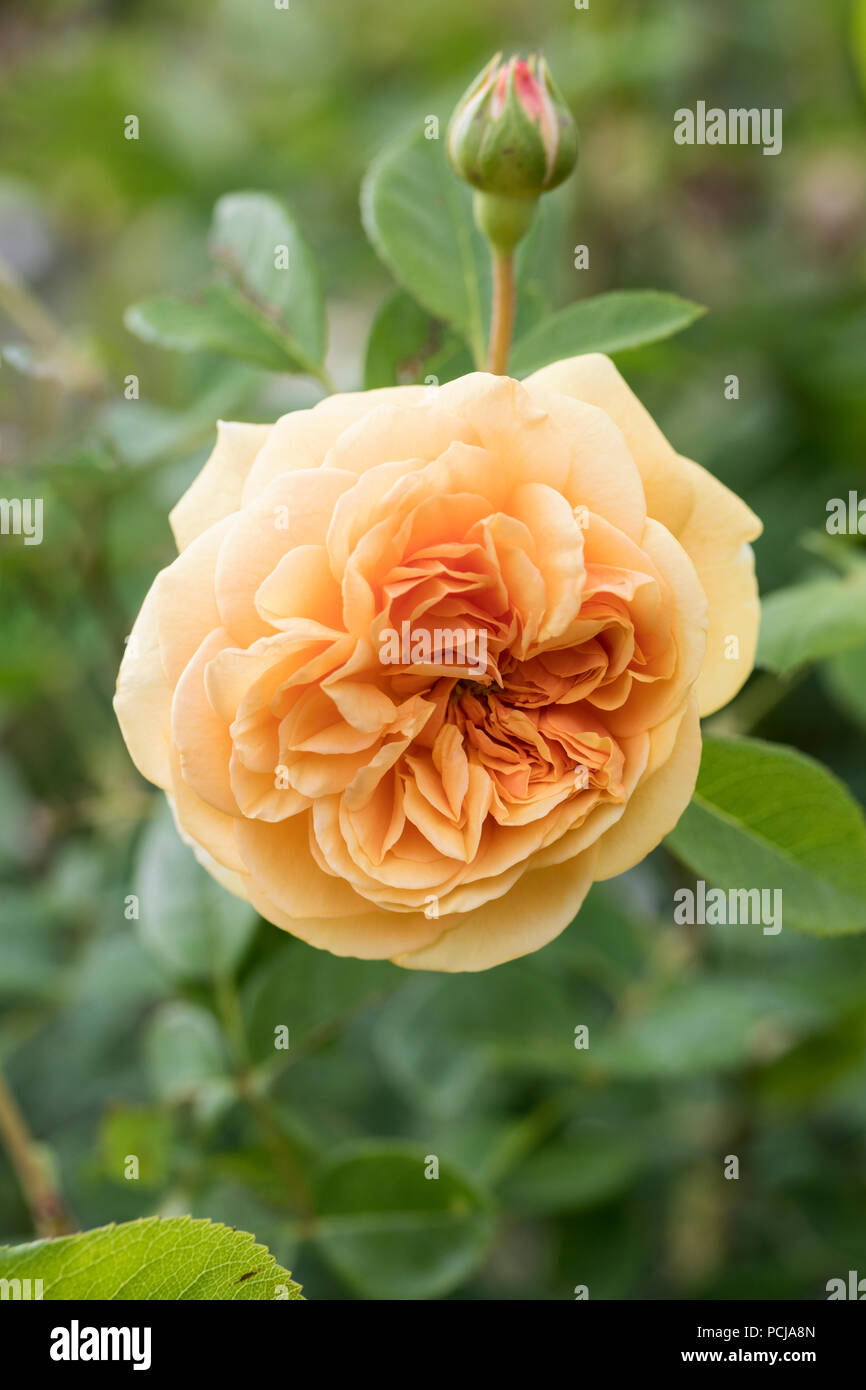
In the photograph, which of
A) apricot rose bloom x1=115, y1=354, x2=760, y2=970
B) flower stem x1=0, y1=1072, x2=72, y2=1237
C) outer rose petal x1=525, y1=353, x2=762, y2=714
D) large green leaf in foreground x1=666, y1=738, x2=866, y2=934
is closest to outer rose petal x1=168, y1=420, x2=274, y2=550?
apricot rose bloom x1=115, y1=354, x2=760, y2=970

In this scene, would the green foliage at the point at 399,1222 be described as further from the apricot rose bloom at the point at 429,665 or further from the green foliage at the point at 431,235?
the green foliage at the point at 431,235

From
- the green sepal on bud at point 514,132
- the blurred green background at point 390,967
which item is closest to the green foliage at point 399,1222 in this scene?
the blurred green background at point 390,967

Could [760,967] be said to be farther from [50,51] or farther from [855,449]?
[50,51]

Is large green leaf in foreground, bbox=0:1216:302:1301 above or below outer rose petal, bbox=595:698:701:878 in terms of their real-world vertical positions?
below

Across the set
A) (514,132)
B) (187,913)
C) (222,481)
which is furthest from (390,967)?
(514,132)

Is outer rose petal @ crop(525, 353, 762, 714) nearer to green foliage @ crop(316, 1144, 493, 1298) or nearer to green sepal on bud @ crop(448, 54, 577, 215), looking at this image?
green sepal on bud @ crop(448, 54, 577, 215)

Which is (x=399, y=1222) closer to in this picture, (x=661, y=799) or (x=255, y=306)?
(x=661, y=799)
